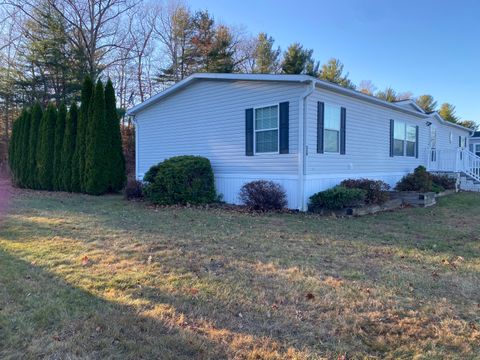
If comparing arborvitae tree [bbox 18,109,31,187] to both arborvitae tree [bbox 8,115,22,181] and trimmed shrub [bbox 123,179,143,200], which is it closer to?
arborvitae tree [bbox 8,115,22,181]

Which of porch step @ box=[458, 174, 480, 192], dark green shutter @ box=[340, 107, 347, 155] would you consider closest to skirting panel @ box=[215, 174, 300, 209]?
dark green shutter @ box=[340, 107, 347, 155]

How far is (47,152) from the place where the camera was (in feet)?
52.2

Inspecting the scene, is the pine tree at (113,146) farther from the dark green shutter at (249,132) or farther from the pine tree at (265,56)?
the pine tree at (265,56)

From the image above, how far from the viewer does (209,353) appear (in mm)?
2553

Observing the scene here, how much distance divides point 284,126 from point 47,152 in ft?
37.3

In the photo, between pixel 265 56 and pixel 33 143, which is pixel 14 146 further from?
pixel 265 56

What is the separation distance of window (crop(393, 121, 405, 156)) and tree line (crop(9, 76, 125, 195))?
10589mm

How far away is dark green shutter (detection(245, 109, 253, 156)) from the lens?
414 inches

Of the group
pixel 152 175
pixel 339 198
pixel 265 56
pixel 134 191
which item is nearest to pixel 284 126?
pixel 339 198

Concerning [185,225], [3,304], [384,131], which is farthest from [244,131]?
[3,304]

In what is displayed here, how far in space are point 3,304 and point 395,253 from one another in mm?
4891

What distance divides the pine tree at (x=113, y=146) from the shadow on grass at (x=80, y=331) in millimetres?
10832

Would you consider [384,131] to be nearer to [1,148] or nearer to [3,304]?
[3,304]

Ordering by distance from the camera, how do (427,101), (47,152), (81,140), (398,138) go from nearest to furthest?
1. (398,138)
2. (81,140)
3. (47,152)
4. (427,101)
